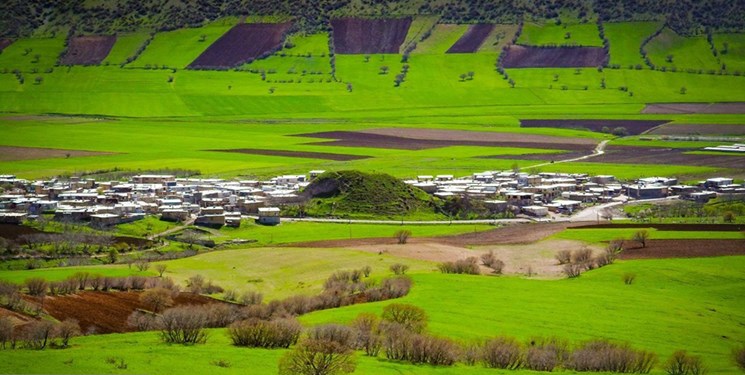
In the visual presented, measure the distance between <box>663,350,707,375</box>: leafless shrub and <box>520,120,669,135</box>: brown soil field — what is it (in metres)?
138

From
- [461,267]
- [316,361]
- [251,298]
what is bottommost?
[316,361]

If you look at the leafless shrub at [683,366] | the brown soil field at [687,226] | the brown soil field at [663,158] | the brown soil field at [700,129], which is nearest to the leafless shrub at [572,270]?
the brown soil field at [687,226]

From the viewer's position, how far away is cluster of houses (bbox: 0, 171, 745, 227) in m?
101

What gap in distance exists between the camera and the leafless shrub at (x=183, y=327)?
50188mm

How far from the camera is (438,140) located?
174m

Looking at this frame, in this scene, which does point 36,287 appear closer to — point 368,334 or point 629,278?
point 368,334

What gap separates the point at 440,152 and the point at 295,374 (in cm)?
11913

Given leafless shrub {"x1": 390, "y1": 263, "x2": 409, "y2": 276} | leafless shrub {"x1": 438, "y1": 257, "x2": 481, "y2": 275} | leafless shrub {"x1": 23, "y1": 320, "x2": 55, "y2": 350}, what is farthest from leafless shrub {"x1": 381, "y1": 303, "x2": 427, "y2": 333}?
leafless shrub {"x1": 438, "y1": 257, "x2": 481, "y2": 275}

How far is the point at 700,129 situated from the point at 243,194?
91791 millimetres

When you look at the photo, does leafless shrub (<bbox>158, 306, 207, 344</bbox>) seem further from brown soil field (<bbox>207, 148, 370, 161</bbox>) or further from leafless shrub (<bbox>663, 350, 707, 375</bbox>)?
brown soil field (<bbox>207, 148, 370, 161</bbox>)

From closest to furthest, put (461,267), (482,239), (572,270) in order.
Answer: (461,267), (572,270), (482,239)

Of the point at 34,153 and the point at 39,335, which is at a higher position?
the point at 34,153

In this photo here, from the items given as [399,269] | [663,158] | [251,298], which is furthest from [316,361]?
[663,158]

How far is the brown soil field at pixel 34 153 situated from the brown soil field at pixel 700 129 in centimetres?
8366
